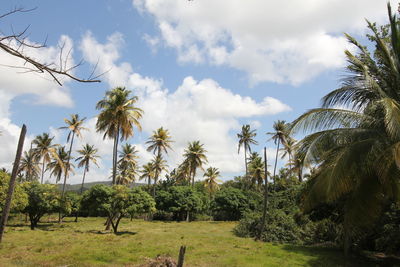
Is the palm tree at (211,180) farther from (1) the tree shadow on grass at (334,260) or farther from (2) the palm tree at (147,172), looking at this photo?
(1) the tree shadow on grass at (334,260)

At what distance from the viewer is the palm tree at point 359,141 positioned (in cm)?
800

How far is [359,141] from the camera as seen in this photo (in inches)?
330

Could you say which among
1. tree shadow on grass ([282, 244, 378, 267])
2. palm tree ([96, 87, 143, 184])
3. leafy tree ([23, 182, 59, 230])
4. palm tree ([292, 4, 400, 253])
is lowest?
tree shadow on grass ([282, 244, 378, 267])

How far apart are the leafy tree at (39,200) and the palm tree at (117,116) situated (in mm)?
7150

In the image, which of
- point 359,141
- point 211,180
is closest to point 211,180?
point 211,180

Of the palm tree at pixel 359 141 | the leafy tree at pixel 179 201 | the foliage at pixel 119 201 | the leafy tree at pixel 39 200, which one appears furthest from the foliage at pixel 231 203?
the palm tree at pixel 359 141

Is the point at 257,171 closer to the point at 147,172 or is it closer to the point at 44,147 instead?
the point at 147,172

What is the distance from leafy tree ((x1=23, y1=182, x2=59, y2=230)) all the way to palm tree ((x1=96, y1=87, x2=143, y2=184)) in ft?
23.5

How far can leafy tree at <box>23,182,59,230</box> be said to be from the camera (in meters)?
30.6

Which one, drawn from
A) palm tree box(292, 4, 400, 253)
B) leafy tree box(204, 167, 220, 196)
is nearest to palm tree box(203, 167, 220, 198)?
leafy tree box(204, 167, 220, 196)

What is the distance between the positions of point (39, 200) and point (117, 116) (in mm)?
11275

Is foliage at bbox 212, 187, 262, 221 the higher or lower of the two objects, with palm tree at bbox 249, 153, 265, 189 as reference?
lower

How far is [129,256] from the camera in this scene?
49.2 ft

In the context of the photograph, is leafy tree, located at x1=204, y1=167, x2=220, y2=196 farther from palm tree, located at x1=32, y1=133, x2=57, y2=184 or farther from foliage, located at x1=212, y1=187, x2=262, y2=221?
palm tree, located at x1=32, y1=133, x2=57, y2=184
